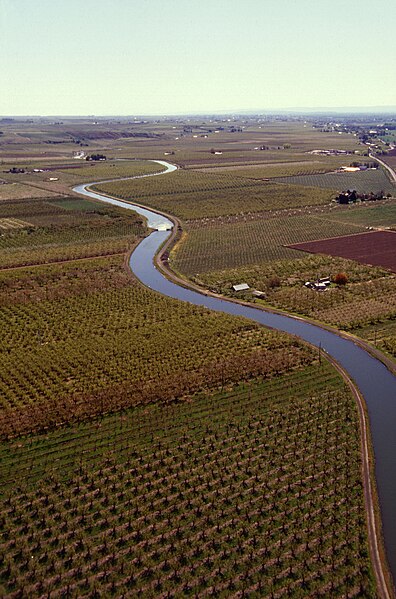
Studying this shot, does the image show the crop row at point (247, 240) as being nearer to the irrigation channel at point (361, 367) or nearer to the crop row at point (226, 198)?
the irrigation channel at point (361, 367)

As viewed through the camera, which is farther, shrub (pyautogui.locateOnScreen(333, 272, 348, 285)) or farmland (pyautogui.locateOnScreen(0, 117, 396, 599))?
shrub (pyautogui.locateOnScreen(333, 272, 348, 285))

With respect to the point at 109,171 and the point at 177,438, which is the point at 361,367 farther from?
the point at 109,171

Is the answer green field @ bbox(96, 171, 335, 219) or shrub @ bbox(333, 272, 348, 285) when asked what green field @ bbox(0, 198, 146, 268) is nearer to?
green field @ bbox(96, 171, 335, 219)

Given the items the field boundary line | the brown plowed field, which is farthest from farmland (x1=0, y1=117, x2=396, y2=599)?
the brown plowed field

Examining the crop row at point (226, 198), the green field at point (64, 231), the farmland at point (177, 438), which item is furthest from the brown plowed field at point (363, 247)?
the green field at point (64, 231)

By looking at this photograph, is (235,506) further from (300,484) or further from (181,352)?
(181,352)

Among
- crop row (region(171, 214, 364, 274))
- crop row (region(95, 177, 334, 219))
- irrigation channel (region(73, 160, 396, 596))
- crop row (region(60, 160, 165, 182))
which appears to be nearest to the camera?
irrigation channel (region(73, 160, 396, 596))

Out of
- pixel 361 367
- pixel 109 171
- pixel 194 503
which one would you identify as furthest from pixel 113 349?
pixel 109 171
